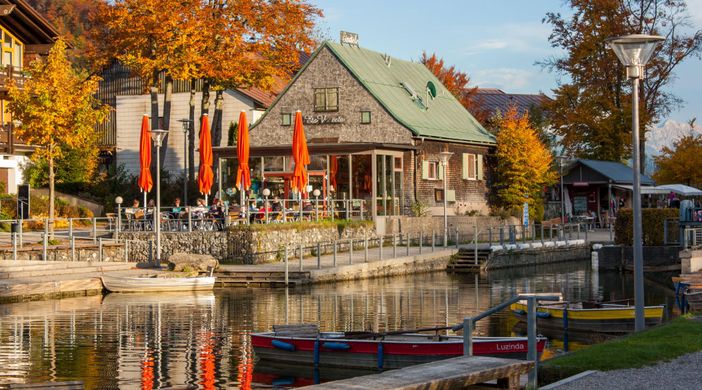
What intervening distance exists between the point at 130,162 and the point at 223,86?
38.4 ft

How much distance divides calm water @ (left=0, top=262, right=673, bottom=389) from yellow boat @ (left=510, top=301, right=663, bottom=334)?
3.48 ft

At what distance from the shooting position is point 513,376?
15.1 metres

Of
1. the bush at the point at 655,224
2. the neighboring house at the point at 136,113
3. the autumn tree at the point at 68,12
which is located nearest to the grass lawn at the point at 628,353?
the bush at the point at 655,224

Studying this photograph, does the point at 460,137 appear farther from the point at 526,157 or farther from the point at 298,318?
the point at 298,318

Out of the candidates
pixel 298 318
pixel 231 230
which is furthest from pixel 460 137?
pixel 298 318

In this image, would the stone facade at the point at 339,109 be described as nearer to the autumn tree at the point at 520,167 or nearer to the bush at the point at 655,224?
the autumn tree at the point at 520,167

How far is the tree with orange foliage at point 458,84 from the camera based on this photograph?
254 ft

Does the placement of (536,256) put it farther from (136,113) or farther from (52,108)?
(136,113)

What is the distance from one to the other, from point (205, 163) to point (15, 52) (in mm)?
18176

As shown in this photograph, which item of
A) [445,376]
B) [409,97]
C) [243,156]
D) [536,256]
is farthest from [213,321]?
[409,97]

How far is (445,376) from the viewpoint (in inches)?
544

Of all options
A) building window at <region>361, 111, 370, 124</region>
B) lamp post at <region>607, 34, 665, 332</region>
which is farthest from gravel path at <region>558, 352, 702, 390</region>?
building window at <region>361, 111, 370, 124</region>

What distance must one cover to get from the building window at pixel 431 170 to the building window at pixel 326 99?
524 cm

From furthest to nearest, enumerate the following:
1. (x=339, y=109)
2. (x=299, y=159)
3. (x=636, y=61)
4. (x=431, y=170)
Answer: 1. (x=431, y=170)
2. (x=339, y=109)
3. (x=299, y=159)
4. (x=636, y=61)
